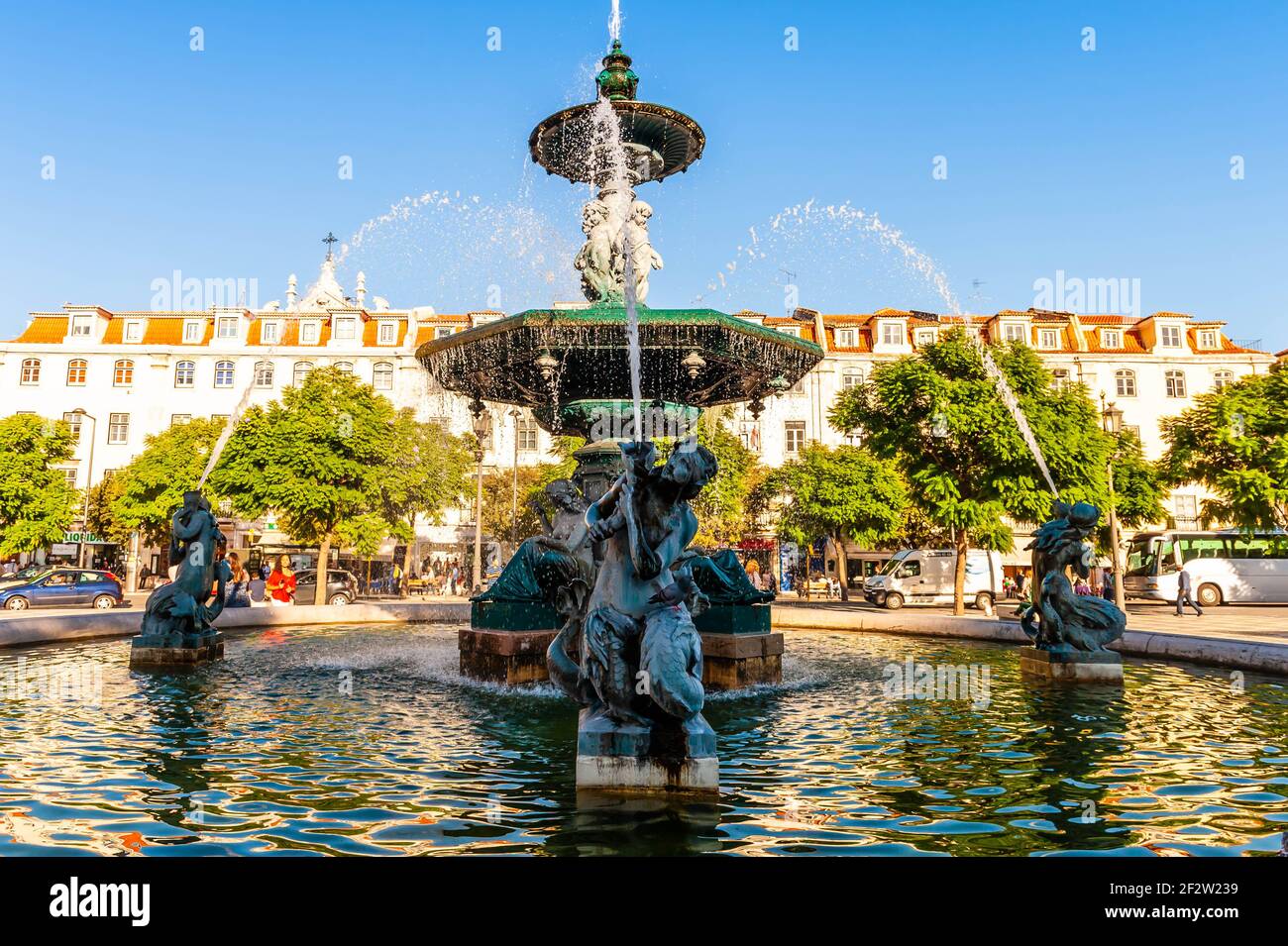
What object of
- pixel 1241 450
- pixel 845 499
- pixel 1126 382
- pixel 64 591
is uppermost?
pixel 1126 382

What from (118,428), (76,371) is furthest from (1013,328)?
(76,371)

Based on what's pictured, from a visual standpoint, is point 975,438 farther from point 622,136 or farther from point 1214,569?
point 1214,569

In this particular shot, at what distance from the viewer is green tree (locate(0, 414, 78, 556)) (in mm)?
31422

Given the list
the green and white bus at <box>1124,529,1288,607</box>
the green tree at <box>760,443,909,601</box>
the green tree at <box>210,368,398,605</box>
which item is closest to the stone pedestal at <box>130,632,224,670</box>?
the green tree at <box>210,368,398,605</box>

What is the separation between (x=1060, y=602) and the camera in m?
8.77

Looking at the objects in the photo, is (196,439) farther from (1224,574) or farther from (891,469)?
(1224,574)

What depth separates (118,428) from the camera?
46.1m

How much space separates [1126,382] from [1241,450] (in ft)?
71.7

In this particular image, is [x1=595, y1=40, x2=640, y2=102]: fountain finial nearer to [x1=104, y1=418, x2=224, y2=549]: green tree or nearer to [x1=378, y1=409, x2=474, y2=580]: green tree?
[x1=378, y1=409, x2=474, y2=580]: green tree

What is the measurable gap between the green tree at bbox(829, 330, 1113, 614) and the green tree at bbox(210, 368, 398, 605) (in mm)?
16405

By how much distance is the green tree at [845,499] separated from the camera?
36.0 metres

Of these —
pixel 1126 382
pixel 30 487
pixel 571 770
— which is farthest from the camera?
pixel 1126 382
